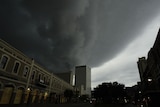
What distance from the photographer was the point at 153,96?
74.8ft

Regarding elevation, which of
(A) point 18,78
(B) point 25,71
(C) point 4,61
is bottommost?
(A) point 18,78

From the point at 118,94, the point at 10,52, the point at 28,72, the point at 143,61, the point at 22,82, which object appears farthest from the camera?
the point at 143,61

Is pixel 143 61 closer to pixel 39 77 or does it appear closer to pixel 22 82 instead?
pixel 39 77

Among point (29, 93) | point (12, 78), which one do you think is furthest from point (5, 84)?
point (29, 93)

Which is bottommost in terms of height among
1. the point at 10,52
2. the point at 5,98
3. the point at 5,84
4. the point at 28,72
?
the point at 5,98

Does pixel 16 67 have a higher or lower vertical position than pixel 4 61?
lower

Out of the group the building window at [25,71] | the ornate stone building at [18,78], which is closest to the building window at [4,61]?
the ornate stone building at [18,78]

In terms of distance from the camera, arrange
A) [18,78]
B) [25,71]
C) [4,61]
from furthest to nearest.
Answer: [25,71]
[18,78]
[4,61]

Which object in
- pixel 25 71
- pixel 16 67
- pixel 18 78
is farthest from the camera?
pixel 25 71

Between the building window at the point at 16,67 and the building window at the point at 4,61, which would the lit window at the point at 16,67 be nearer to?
the building window at the point at 16,67

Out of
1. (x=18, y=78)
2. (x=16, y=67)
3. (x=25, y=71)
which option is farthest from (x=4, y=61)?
(x=25, y=71)

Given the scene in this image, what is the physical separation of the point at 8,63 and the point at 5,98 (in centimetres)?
625

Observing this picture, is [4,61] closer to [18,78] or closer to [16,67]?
[16,67]

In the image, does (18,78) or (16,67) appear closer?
(16,67)
